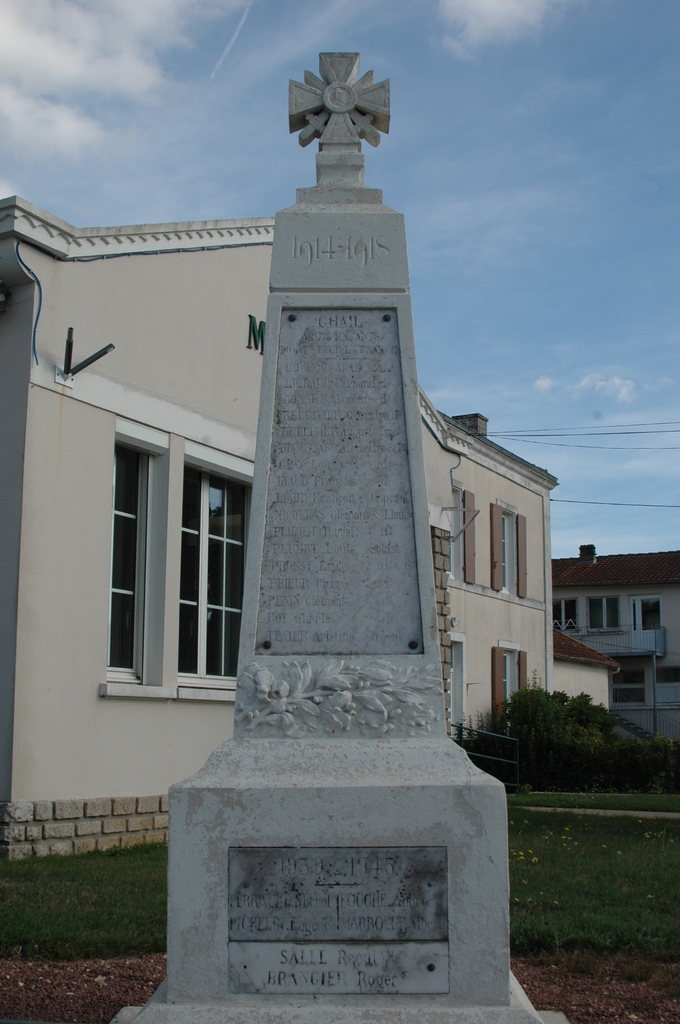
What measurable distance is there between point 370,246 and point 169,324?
579 cm

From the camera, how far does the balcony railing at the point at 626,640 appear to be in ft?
135

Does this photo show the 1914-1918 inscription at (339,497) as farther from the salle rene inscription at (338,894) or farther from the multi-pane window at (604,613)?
the multi-pane window at (604,613)

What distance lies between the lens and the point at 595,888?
20.9 ft

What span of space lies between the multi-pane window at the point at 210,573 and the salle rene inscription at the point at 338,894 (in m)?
6.48

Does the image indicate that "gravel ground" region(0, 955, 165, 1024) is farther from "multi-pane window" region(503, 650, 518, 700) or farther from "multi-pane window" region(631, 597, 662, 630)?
"multi-pane window" region(631, 597, 662, 630)

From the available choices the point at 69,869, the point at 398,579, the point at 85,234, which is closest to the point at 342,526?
the point at 398,579

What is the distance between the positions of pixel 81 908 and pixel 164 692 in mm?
3764

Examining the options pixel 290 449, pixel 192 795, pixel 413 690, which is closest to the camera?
pixel 192 795

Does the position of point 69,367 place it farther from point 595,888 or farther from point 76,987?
point 595,888

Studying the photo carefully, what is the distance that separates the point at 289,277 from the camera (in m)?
4.33

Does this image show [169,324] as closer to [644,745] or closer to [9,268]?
[9,268]

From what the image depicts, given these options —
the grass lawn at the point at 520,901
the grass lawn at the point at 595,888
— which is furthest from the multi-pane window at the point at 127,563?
the grass lawn at the point at 595,888

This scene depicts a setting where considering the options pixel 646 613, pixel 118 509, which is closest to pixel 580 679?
pixel 646 613

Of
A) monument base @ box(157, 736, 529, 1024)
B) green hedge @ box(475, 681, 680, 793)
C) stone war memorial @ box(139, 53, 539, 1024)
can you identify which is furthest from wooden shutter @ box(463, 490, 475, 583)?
monument base @ box(157, 736, 529, 1024)
